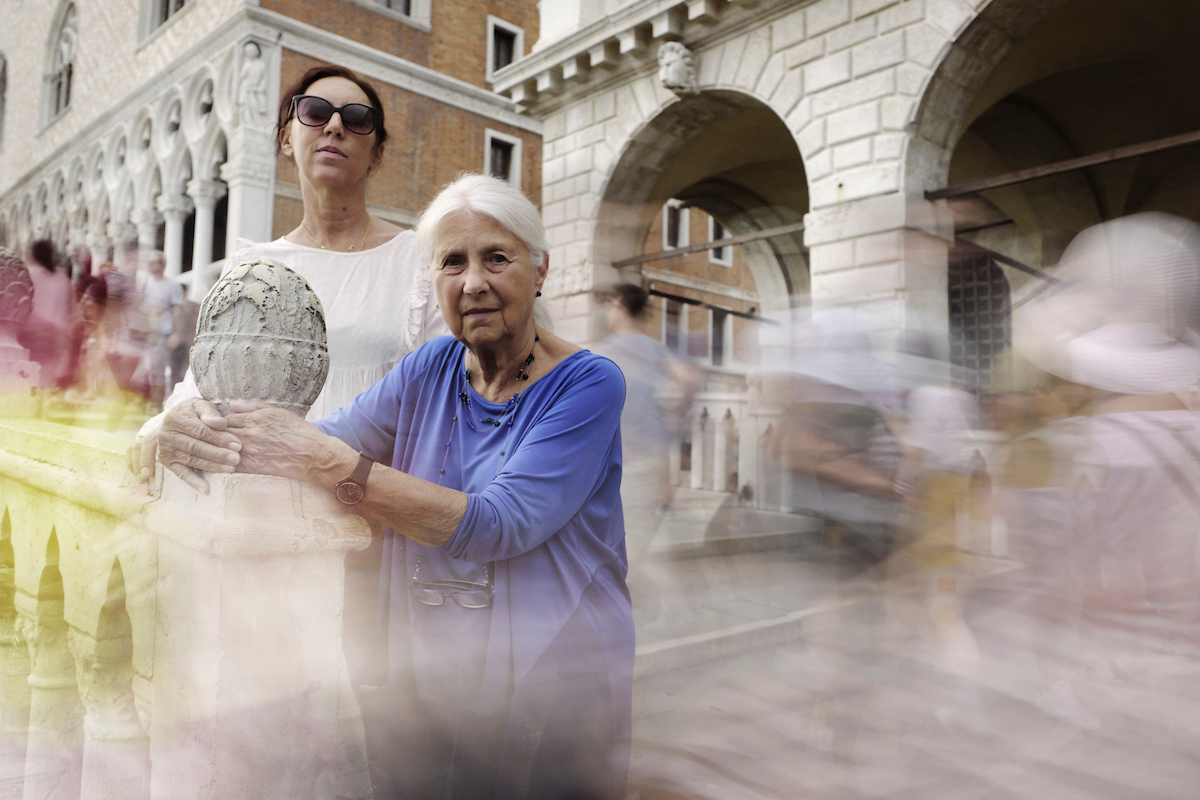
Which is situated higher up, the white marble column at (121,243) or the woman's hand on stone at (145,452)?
the white marble column at (121,243)

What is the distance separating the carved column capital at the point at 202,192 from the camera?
9766mm

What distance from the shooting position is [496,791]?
1205 mm

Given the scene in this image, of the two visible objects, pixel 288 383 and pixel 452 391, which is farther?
pixel 452 391

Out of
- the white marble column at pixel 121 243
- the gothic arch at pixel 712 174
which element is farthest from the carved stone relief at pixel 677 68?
the white marble column at pixel 121 243

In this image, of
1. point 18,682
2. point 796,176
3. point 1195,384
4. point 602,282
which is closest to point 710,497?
point 602,282

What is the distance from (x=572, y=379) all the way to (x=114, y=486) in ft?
3.07

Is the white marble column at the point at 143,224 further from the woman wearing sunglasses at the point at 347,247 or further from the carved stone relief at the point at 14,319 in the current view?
the woman wearing sunglasses at the point at 347,247

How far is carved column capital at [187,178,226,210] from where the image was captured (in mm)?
9766

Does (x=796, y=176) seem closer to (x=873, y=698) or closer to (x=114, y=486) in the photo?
(x=873, y=698)

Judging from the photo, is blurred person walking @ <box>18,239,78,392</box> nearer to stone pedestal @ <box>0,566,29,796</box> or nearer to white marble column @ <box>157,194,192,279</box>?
stone pedestal @ <box>0,566,29,796</box>

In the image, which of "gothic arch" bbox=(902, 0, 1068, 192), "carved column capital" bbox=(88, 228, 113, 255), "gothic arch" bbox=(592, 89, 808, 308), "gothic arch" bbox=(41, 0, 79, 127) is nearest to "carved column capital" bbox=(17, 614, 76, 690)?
"gothic arch" bbox=(41, 0, 79, 127)

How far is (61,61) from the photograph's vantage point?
15.1 ft

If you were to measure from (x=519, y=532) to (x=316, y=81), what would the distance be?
1213 millimetres

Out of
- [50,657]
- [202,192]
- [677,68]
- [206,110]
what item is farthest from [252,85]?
[50,657]
